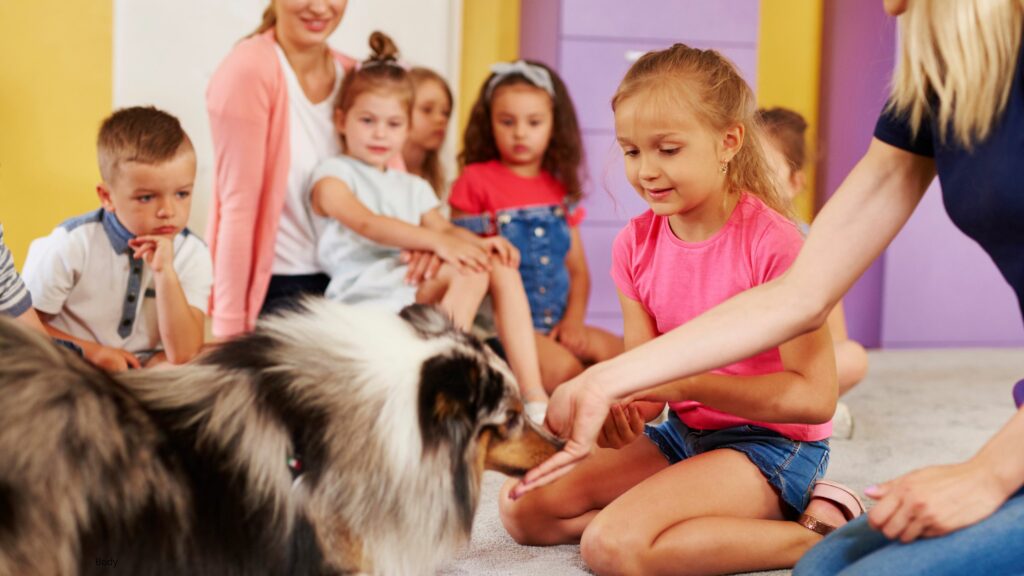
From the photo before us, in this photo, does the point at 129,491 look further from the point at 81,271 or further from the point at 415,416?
the point at 81,271

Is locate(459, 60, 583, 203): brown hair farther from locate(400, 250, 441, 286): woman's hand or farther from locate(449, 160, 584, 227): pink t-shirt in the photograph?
locate(400, 250, 441, 286): woman's hand

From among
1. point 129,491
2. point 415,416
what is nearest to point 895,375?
point 415,416

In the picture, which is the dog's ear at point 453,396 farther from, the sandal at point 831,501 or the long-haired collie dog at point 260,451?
the sandal at point 831,501

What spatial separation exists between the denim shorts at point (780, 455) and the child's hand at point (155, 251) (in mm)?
1438

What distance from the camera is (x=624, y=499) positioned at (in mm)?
1851

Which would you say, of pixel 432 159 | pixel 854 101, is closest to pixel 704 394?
pixel 432 159

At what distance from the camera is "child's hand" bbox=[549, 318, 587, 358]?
369 cm

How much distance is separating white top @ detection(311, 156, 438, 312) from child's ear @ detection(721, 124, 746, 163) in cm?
142

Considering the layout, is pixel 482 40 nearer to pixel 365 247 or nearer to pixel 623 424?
pixel 365 247

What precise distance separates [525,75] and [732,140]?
1946 mm

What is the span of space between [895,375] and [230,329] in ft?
8.87

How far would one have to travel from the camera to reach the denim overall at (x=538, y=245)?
364 cm

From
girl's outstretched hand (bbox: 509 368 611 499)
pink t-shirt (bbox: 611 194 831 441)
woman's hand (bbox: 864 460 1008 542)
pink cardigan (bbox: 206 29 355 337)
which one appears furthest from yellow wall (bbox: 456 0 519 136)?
woman's hand (bbox: 864 460 1008 542)

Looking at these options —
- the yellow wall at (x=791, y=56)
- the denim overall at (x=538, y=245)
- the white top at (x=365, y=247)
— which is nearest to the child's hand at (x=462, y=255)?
the white top at (x=365, y=247)
